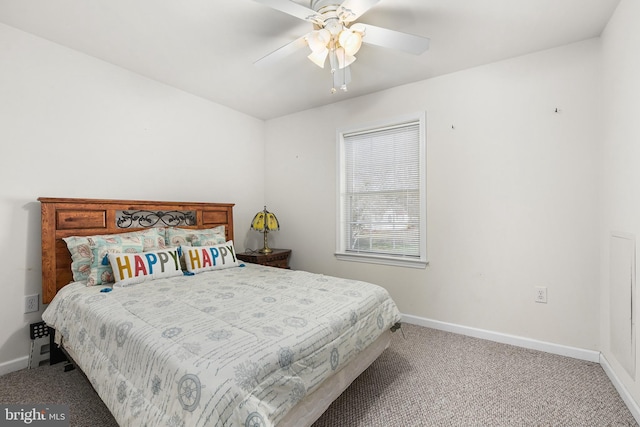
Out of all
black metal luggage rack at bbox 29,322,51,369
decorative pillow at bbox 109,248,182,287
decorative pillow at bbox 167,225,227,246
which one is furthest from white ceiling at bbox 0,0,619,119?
black metal luggage rack at bbox 29,322,51,369

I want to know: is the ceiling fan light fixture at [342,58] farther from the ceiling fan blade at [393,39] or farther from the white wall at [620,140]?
the white wall at [620,140]

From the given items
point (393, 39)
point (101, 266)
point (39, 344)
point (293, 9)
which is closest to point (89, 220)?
point (101, 266)

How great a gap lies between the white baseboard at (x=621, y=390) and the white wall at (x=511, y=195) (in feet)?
0.54

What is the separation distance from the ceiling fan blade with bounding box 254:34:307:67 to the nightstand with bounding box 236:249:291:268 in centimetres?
209

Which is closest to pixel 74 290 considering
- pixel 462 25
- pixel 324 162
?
pixel 324 162

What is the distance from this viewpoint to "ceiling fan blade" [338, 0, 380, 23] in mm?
1561

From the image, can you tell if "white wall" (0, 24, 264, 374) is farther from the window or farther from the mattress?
the window

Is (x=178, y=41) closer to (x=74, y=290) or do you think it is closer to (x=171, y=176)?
(x=171, y=176)

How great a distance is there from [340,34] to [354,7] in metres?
0.24

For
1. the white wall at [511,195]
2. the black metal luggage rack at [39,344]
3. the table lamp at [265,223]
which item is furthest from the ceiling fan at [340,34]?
the black metal luggage rack at [39,344]

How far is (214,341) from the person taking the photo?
1.26 metres

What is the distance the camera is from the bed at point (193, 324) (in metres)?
1.10

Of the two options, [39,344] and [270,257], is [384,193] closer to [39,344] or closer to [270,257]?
[270,257]

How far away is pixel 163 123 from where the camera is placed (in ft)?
9.91
